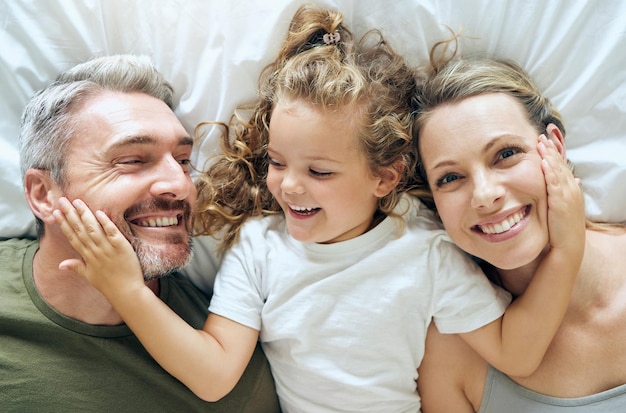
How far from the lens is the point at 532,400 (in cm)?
145

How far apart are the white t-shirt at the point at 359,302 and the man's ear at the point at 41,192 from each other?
1.45 feet

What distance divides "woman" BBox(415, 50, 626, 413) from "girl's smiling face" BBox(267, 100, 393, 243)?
6.9 inches

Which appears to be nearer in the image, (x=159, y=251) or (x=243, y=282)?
(x=159, y=251)

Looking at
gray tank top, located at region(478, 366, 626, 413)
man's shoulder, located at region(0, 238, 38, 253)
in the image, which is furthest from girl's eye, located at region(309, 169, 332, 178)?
man's shoulder, located at region(0, 238, 38, 253)

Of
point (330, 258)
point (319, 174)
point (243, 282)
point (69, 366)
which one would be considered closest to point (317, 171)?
point (319, 174)

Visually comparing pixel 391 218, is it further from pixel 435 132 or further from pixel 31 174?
pixel 31 174

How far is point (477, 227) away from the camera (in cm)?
137

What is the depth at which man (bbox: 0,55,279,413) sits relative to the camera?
4.43 feet

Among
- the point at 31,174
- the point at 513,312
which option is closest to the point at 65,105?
the point at 31,174

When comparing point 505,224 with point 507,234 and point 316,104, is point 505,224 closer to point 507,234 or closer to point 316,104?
point 507,234

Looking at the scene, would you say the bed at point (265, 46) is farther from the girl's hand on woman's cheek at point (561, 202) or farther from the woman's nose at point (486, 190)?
the woman's nose at point (486, 190)

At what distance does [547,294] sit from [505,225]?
0.20 meters

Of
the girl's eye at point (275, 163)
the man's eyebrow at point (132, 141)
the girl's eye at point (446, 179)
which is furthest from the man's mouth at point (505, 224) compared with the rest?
the man's eyebrow at point (132, 141)

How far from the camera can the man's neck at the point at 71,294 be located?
4.66ft
